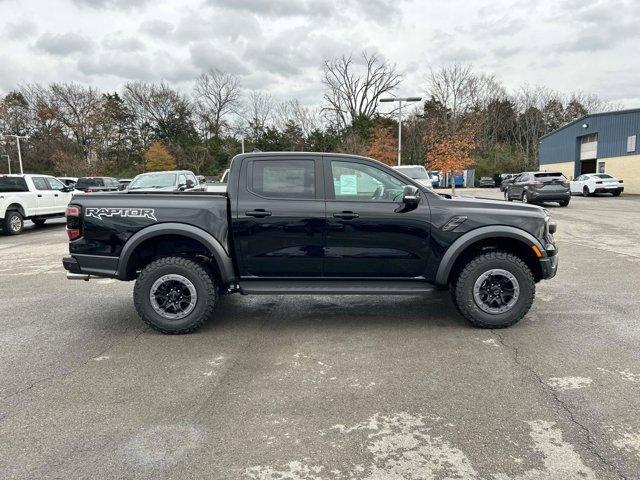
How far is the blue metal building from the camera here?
30.7m

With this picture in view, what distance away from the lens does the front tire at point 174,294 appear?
4695 mm

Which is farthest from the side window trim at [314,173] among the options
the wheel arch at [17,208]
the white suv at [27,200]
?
the wheel arch at [17,208]

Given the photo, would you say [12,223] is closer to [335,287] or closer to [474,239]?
[335,287]

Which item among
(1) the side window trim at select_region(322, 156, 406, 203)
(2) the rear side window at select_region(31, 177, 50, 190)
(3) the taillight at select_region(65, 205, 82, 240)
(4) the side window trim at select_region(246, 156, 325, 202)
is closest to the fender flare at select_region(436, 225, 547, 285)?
(1) the side window trim at select_region(322, 156, 406, 203)

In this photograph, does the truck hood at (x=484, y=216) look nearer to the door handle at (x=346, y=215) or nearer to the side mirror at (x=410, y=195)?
the side mirror at (x=410, y=195)

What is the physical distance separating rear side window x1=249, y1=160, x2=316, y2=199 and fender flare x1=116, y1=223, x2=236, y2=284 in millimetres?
716

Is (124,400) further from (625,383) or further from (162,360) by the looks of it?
(625,383)

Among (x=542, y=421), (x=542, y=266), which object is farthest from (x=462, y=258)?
(x=542, y=421)

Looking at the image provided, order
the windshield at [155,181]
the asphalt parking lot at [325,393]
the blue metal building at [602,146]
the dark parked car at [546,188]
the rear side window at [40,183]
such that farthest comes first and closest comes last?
the blue metal building at [602,146] → the dark parked car at [546,188] → the windshield at [155,181] → the rear side window at [40,183] → the asphalt parking lot at [325,393]

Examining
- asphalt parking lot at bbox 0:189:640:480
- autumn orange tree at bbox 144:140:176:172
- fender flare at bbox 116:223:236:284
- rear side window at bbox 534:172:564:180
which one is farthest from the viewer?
autumn orange tree at bbox 144:140:176:172

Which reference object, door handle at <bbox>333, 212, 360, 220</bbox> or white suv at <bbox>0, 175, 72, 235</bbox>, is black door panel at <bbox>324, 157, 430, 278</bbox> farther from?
white suv at <bbox>0, 175, 72, 235</bbox>

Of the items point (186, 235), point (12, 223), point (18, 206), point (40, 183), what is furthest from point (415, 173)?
point (12, 223)

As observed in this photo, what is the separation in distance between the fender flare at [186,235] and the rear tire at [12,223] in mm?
11911

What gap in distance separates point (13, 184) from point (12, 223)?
126 cm
